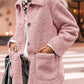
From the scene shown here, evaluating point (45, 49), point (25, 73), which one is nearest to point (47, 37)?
point (45, 49)

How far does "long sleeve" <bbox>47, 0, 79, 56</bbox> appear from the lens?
1.93 metres

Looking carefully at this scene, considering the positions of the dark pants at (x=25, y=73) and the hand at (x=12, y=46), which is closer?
the dark pants at (x=25, y=73)

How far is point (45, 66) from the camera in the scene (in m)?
1.92

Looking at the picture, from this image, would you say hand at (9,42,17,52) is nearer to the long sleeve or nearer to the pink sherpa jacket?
the pink sherpa jacket

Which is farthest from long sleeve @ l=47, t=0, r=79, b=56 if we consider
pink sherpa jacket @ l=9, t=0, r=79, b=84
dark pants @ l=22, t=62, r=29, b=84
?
dark pants @ l=22, t=62, r=29, b=84

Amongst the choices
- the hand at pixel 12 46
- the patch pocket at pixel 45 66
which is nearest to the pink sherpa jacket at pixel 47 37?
the patch pocket at pixel 45 66

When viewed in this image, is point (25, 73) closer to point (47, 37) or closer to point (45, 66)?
point (45, 66)

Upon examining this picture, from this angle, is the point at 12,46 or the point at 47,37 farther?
the point at 12,46

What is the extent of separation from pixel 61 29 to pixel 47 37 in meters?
0.14

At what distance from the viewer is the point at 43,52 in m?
1.91

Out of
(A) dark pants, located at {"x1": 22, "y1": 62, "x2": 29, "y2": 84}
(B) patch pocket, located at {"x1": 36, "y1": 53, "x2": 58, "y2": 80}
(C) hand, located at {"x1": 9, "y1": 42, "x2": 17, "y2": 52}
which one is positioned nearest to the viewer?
(B) patch pocket, located at {"x1": 36, "y1": 53, "x2": 58, "y2": 80}

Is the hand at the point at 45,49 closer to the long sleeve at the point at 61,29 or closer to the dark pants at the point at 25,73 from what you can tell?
the long sleeve at the point at 61,29

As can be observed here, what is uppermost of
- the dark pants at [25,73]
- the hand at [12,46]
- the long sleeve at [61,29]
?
the long sleeve at [61,29]

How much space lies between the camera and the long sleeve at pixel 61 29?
1930 mm
